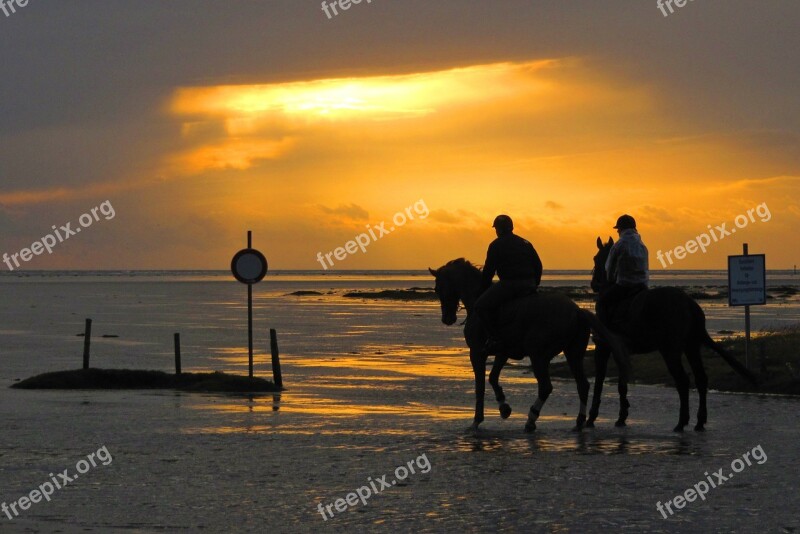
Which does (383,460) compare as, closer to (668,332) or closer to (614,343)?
(614,343)

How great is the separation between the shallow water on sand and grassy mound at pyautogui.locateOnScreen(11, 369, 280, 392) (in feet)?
2.68

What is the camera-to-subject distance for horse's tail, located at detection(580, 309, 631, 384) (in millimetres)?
17234

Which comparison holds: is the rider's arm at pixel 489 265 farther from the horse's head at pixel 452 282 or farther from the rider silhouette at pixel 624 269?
the rider silhouette at pixel 624 269

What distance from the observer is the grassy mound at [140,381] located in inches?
987

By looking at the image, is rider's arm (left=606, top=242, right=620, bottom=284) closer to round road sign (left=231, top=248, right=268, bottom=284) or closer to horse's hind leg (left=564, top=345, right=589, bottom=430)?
horse's hind leg (left=564, top=345, right=589, bottom=430)

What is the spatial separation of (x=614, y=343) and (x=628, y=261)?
124 cm

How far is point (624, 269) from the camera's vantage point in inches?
701

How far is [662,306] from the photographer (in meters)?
17.6

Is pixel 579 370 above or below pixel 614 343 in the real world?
below

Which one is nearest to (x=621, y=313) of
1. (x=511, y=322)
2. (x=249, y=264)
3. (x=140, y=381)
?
(x=511, y=322)

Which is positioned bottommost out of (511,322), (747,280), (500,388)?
(500,388)

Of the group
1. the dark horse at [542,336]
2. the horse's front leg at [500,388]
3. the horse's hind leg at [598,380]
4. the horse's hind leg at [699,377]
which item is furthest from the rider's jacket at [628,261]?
the horse's front leg at [500,388]

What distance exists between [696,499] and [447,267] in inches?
310

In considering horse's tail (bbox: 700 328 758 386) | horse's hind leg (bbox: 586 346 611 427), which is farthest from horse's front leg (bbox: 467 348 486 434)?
horse's tail (bbox: 700 328 758 386)
